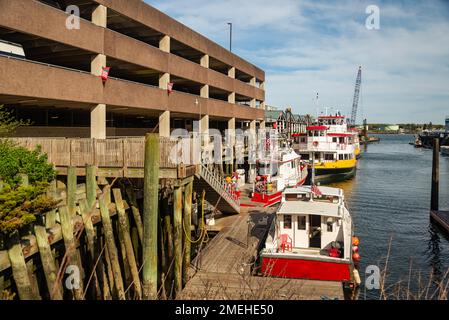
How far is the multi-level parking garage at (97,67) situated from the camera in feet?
71.1

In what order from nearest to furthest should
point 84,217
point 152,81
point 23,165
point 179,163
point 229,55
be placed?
point 84,217 < point 23,165 < point 179,163 < point 152,81 < point 229,55

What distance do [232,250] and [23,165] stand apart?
984cm

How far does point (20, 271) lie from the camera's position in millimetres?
9844

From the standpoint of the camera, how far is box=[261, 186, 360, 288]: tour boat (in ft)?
52.6

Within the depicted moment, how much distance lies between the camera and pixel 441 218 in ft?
102

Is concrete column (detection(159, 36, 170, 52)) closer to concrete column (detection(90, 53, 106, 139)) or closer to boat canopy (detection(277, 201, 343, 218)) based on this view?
concrete column (detection(90, 53, 106, 139))

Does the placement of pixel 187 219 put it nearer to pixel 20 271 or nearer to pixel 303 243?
pixel 303 243

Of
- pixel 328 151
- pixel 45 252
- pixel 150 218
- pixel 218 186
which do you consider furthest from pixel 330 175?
pixel 45 252

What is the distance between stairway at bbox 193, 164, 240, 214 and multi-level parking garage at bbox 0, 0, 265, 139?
12.8 feet

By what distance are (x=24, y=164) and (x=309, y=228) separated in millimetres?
12390

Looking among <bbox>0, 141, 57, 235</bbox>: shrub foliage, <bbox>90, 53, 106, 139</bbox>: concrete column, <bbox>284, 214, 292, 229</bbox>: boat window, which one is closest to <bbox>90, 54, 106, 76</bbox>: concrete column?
<bbox>90, 53, 106, 139</bbox>: concrete column

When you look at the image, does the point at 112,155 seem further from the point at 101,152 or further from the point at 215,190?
the point at 215,190
